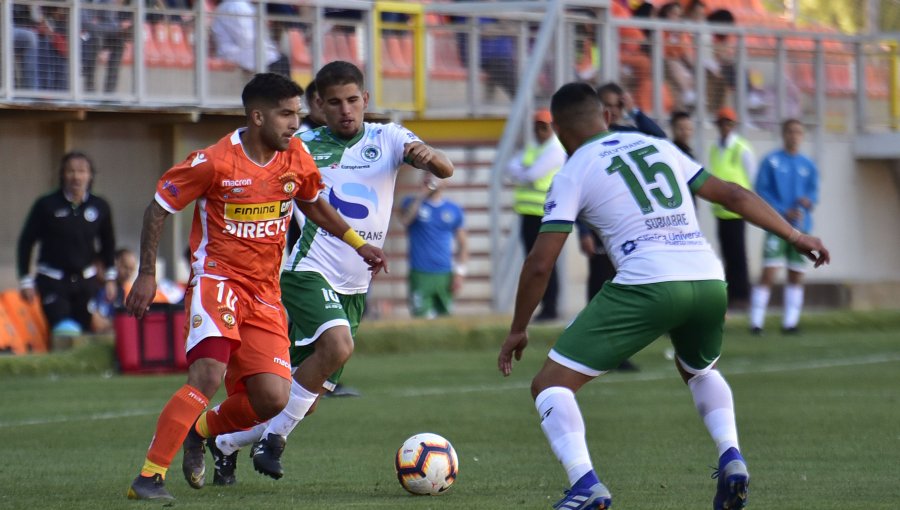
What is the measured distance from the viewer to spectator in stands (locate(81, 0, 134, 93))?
17.8 metres

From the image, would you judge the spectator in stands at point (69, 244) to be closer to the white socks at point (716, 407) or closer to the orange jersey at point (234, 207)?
the orange jersey at point (234, 207)

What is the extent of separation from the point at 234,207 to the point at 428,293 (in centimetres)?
1326

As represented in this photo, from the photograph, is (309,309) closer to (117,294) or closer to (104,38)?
(117,294)

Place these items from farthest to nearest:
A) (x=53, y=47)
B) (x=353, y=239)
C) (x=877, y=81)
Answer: (x=877, y=81) < (x=53, y=47) < (x=353, y=239)

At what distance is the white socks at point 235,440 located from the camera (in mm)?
8508

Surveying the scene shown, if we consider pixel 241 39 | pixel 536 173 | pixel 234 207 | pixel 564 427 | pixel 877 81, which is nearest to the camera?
pixel 564 427

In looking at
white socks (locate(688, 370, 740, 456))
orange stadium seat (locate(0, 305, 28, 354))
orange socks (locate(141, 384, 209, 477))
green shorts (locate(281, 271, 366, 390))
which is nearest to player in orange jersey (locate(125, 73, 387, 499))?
orange socks (locate(141, 384, 209, 477))

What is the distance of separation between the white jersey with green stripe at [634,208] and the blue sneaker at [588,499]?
98 centimetres

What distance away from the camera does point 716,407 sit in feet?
24.6

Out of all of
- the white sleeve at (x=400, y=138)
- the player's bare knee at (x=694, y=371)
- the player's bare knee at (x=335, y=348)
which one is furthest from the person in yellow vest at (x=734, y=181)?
the player's bare knee at (x=694, y=371)

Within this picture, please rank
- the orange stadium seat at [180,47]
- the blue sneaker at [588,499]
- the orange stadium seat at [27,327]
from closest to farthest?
the blue sneaker at [588,499] < the orange stadium seat at [27,327] < the orange stadium seat at [180,47]

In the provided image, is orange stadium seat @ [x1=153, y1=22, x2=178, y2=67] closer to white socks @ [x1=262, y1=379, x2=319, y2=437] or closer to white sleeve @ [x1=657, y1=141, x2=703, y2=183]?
white socks @ [x1=262, y1=379, x2=319, y2=437]

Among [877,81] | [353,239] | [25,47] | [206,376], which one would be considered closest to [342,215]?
[353,239]

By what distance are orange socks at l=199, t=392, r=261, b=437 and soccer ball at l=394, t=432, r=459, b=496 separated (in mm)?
768
